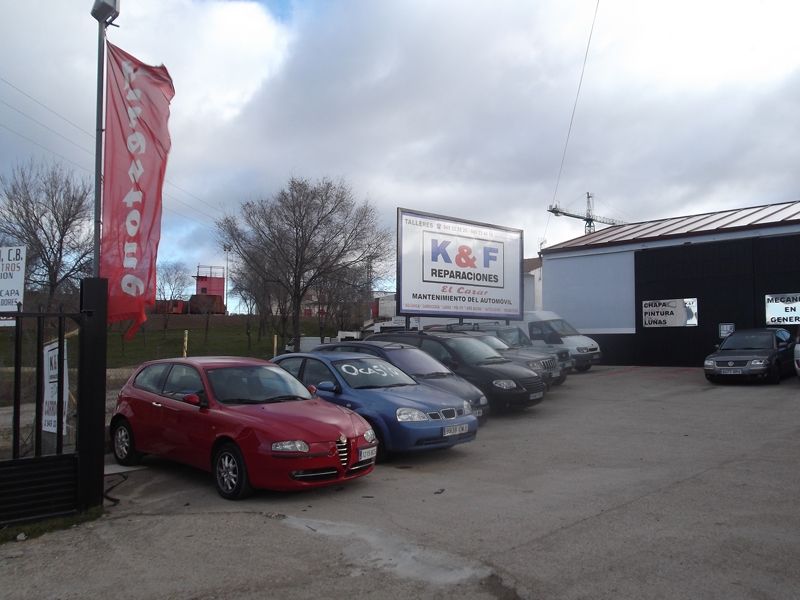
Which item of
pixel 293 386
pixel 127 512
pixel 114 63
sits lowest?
pixel 127 512

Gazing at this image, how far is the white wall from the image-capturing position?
25.0m

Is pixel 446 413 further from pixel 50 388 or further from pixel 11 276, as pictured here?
pixel 11 276

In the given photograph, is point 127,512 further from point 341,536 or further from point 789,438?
point 789,438

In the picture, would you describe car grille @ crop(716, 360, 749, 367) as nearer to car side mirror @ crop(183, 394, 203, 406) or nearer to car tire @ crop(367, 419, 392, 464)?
car tire @ crop(367, 419, 392, 464)

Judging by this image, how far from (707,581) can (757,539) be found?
115cm

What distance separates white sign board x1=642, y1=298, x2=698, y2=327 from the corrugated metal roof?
7.65ft

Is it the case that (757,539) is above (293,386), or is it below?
below

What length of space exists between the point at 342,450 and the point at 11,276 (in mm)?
4429

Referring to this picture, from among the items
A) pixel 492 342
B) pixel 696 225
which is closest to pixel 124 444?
pixel 492 342

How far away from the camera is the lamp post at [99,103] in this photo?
7.88 metres

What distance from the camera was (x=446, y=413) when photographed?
28.6 feet

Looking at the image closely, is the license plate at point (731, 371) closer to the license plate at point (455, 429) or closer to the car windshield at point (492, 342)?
the car windshield at point (492, 342)

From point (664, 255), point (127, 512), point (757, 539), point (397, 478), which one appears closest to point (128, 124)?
point (127, 512)

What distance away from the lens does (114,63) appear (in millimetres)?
8359
